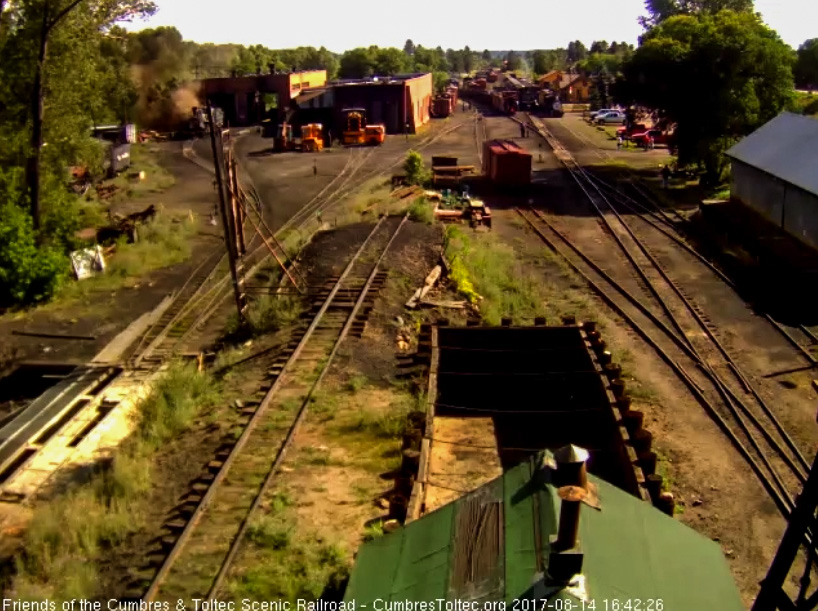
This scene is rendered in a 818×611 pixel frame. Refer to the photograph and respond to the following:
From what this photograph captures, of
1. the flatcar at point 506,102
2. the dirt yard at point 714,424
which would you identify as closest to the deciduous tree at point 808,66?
the flatcar at point 506,102

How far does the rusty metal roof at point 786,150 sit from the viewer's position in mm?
23438

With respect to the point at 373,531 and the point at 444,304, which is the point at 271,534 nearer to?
the point at 373,531

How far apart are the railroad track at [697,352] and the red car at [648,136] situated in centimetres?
2447

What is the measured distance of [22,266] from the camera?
21.6 m

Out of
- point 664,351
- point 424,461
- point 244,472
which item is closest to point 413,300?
point 664,351

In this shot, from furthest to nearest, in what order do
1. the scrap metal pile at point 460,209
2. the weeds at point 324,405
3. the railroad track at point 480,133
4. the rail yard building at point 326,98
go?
the rail yard building at point 326,98 → the railroad track at point 480,133 → the scrap metal pile at point 460,209 → the weeds at point 324,405

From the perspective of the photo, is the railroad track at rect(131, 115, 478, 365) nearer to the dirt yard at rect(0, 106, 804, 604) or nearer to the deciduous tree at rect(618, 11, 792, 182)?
the dirt yard at rect(0, 106, 804, 604)

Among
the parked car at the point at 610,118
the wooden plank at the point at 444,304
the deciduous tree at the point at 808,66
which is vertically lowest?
the wooden plank at the point at 444,304

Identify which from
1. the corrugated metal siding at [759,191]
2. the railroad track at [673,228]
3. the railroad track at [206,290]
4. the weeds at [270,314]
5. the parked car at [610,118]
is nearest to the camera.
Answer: the railroad track at [673,228]

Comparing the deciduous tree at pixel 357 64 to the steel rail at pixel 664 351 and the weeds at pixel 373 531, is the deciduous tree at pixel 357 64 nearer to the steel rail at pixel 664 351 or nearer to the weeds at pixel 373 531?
the steel rail at pixel 664 351

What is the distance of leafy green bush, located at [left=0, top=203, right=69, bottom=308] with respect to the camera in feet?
70.7

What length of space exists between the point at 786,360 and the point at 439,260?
877 cm

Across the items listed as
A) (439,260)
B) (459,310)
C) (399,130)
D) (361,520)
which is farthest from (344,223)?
(399,130)

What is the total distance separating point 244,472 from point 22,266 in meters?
13.8
